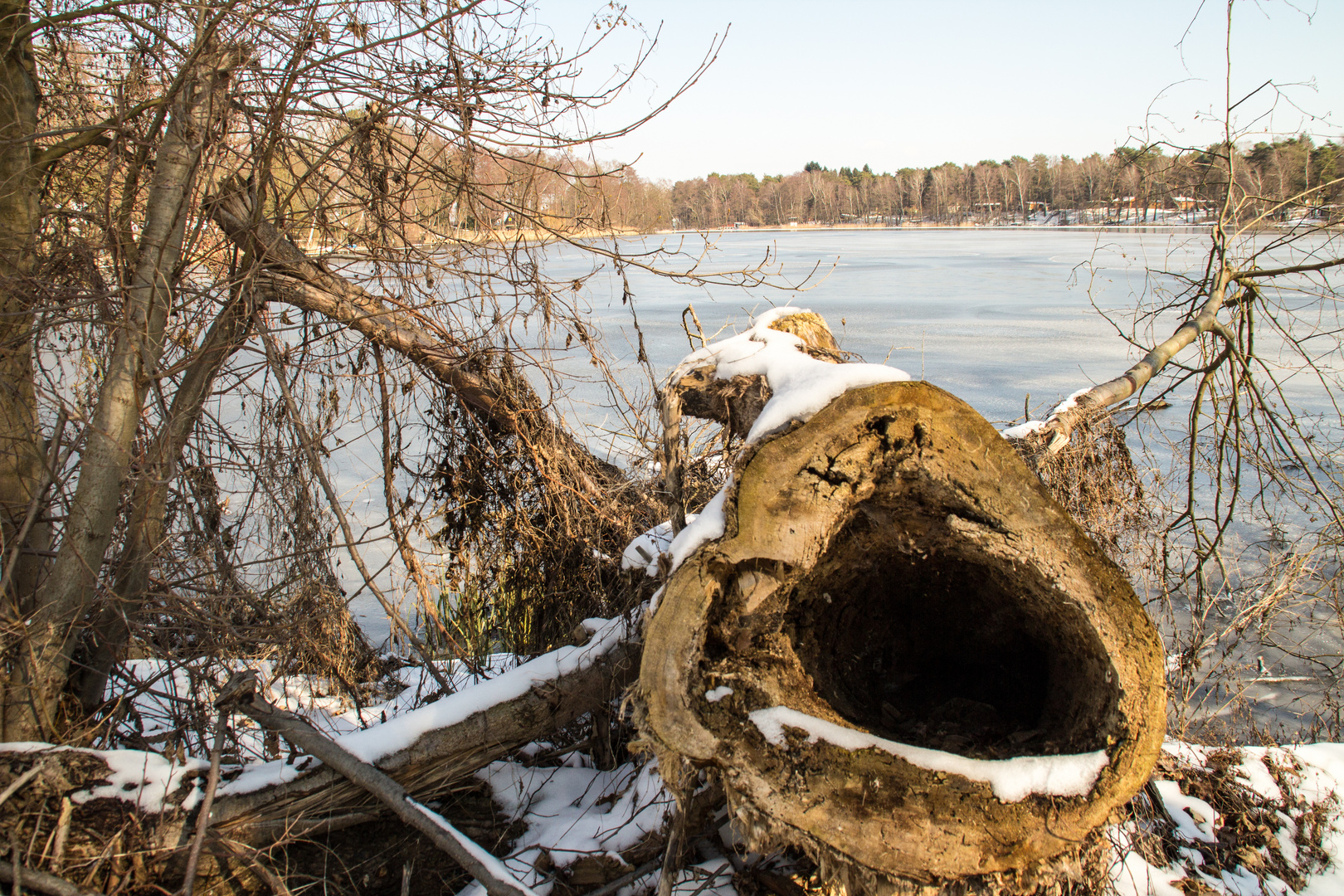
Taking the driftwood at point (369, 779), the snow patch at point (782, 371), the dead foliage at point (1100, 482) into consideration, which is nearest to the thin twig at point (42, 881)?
the driftwood at point (369, 779)

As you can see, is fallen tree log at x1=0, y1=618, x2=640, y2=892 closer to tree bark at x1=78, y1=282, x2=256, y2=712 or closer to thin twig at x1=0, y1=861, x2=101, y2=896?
thin twig at x1=0, y1=861, x2=101, y2=896

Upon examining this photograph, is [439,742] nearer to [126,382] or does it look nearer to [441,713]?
[441,713]

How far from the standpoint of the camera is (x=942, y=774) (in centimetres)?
161

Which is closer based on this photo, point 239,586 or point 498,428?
point 239,586

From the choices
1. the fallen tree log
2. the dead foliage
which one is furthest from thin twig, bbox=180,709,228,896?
the dead foliage

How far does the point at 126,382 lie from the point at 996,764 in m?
2.89

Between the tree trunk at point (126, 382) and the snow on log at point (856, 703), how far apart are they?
6.68 feet

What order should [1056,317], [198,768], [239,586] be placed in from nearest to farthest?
[198,768] < [239,586] < [1056,317]

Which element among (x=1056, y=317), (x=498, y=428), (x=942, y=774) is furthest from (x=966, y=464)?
(x=1056, y=317)

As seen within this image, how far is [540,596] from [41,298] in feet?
8.53

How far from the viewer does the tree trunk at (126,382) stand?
2459mm

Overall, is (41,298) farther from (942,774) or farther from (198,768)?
(942,774)

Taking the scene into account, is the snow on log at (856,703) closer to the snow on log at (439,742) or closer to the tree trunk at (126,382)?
the snow on log at (439,742)

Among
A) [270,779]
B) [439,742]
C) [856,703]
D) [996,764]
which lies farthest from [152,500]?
[996,764]
